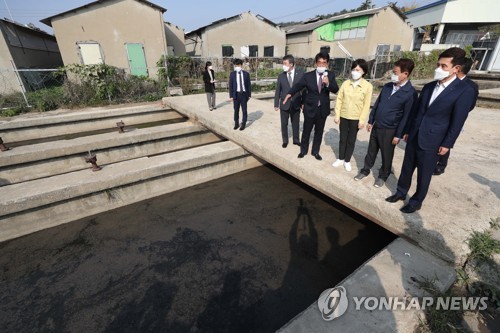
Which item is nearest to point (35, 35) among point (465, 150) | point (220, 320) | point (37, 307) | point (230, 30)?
point (230, 30)

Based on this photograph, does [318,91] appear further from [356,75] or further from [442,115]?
[442,115]

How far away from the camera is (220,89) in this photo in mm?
13805

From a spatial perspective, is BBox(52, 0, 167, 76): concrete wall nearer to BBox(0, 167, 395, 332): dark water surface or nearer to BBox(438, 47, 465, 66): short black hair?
BBox(0, 167, 395, 332): dark water surface

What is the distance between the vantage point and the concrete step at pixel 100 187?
167 inches

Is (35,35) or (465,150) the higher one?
(35,35)

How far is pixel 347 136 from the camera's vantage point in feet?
13.8

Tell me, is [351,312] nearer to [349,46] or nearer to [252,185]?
[252,185]

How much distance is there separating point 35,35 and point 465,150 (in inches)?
1001

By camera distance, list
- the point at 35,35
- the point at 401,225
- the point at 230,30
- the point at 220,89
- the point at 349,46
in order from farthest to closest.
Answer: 1. the point at 349,46
2. the point at 230,30
3. the point at 35,35
4. the point at 220,89
5. the point at 401,225

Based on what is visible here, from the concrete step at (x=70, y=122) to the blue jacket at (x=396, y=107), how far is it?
8.09 metres

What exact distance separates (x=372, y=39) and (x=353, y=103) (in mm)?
22503

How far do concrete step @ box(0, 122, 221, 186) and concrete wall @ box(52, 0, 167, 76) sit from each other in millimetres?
10535

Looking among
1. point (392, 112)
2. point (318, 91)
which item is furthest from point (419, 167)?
point (318, 91)

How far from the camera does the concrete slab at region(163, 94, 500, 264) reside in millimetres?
2957
